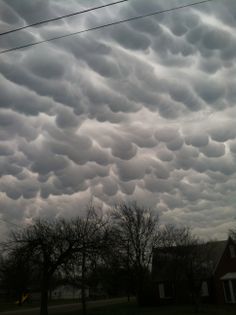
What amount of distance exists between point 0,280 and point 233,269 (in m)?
60.1

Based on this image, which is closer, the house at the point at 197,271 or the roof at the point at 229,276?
the house at the point at 197,271

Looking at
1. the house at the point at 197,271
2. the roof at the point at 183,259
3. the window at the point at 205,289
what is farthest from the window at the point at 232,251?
the window at the point at 205,289

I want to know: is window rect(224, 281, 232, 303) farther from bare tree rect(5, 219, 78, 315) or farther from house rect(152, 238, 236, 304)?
bare tree rect(5, 219, 78, 315)

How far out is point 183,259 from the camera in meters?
44.0

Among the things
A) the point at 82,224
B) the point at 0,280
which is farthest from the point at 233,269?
the point at 0,280

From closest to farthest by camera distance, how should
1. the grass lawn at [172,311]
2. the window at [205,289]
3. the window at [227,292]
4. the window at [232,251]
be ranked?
the grass lawn at [172,311] < the window at [227,292] < the window at [205,289] < the window at [232,251]

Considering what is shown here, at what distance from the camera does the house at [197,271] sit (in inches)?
1753

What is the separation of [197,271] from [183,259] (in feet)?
6.16

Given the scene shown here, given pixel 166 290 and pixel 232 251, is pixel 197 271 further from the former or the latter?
pixel 232 251

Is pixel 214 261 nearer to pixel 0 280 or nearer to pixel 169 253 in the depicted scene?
pixel 169 253

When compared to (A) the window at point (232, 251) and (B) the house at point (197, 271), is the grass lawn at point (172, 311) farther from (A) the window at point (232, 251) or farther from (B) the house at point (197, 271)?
(A) the window at point (232, 251)

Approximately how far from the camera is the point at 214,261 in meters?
49.2

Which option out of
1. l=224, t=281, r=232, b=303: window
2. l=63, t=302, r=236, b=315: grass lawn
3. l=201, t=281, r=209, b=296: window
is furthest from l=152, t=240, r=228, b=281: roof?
l=63, t=302, r=236, b=315: grass lawn

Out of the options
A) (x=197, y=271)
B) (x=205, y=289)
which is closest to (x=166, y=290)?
(x=205, y=289)
